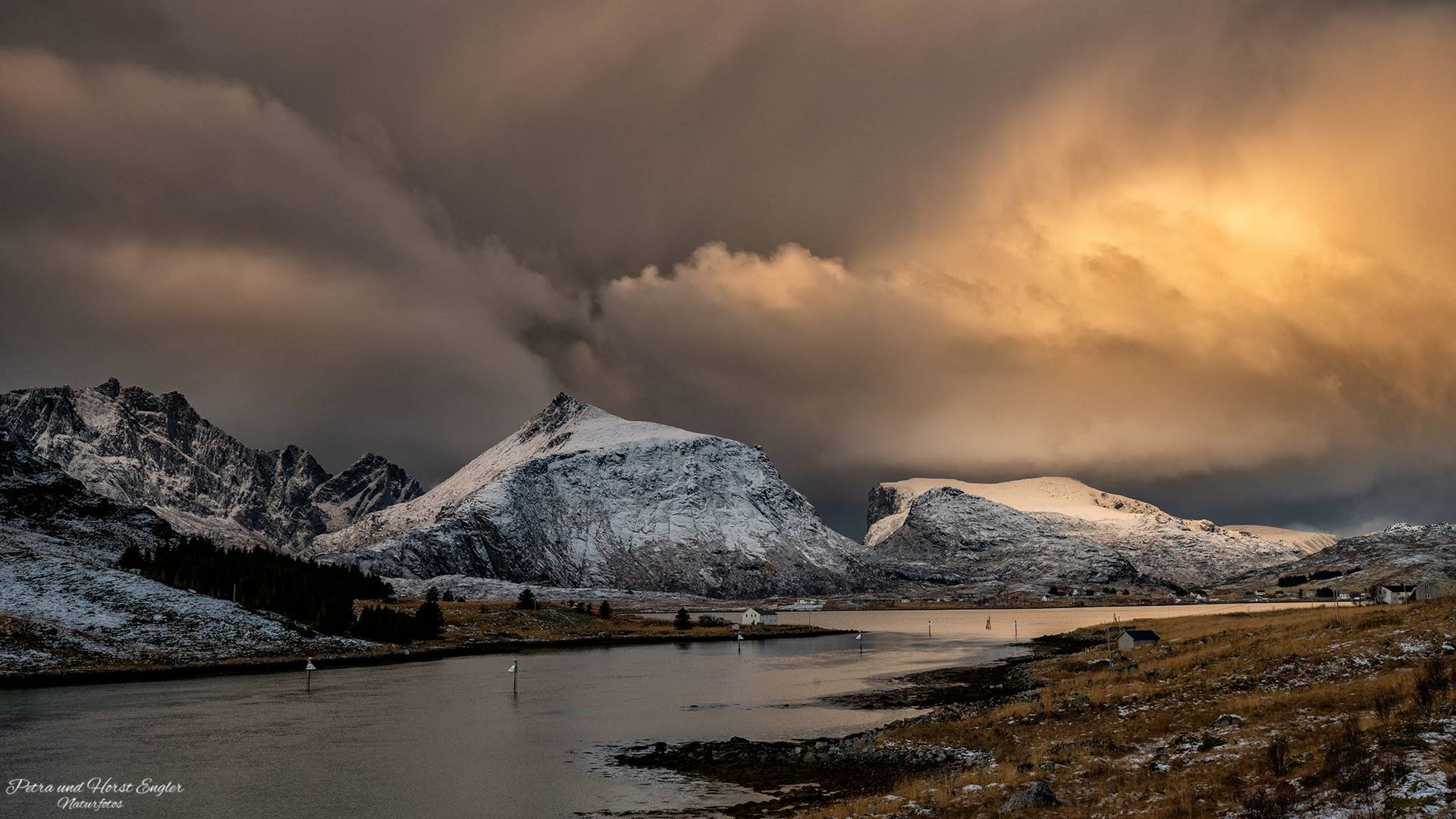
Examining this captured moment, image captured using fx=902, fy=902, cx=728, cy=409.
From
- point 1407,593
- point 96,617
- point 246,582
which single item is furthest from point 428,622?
point 1407,593

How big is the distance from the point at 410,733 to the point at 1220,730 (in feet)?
175

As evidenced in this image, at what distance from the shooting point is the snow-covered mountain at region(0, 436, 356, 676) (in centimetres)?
10944

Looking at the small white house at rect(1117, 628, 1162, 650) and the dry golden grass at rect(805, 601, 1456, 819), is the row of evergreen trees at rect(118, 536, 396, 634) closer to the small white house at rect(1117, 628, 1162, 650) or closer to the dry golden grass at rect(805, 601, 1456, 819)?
the small white house at rect(1117, 628, 1162, 650)

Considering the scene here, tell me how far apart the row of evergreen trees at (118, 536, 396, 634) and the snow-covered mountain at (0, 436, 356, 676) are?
23.2ft

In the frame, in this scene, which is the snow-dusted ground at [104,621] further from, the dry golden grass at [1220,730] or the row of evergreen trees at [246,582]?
A: the dry golden grass at [1220,730]

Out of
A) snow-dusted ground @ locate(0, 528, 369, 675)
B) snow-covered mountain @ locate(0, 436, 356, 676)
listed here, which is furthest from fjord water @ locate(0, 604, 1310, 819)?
snow-covered mountain @ locate(0, 436, 356, 676)

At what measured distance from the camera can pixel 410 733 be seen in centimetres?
6581

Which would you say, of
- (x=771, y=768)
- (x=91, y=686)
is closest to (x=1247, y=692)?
(x=771, y=768)

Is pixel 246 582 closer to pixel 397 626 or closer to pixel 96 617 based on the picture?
pixel 397 626

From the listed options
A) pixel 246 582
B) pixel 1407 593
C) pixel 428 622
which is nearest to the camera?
pixel 1407 593

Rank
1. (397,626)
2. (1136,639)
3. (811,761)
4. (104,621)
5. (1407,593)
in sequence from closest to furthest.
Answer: (811,761), (1136,639), (1407,593), (104,621), (397,626)

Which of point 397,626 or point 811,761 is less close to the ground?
point 811,761

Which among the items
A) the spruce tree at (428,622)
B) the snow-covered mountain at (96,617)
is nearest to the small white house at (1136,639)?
the snow-covered mountain at (96,617)

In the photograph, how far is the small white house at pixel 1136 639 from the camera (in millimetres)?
100250
